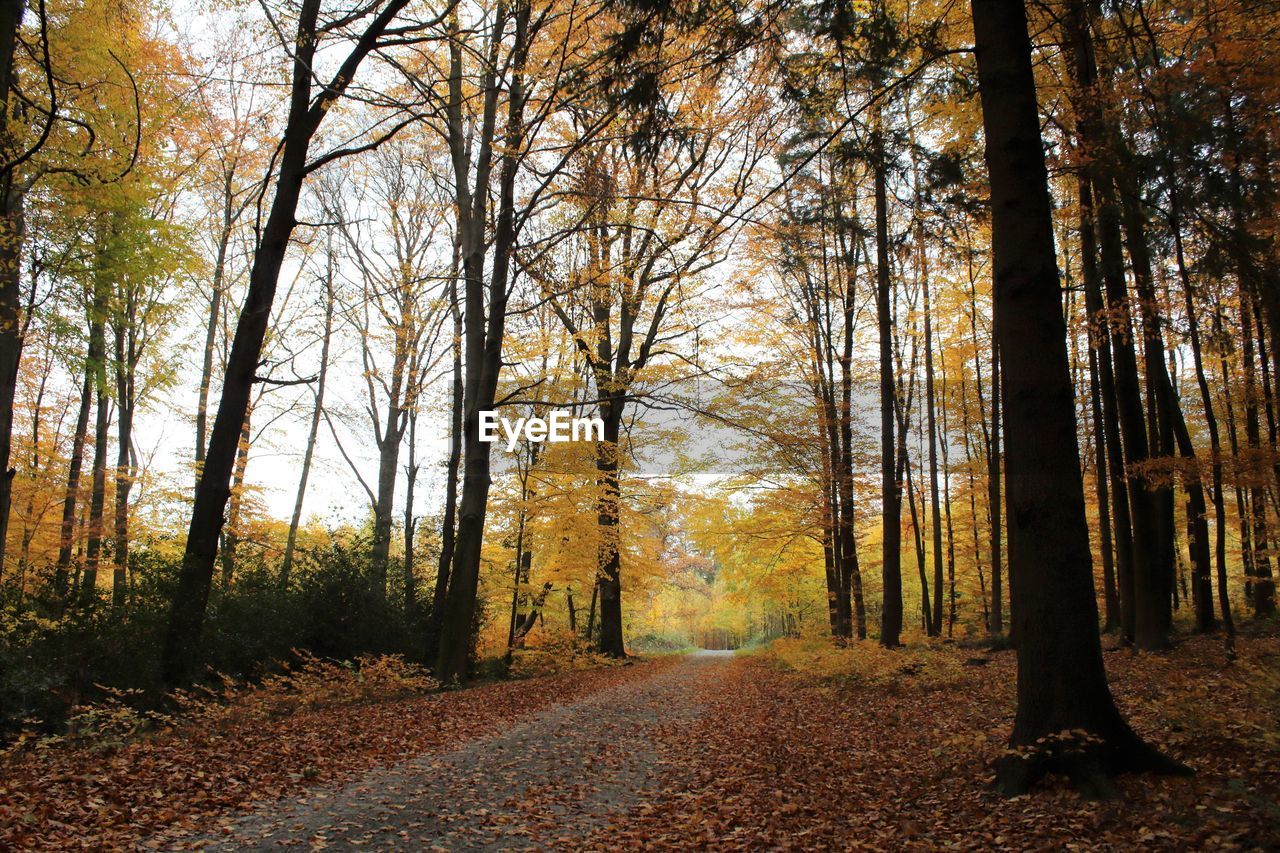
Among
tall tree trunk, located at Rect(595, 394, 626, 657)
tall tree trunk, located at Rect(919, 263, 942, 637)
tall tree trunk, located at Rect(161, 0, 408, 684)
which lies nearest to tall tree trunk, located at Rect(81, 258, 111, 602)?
tall tree trunk, located at Rect(161, 0, 408, 684)

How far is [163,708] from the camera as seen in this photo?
25.1 feet

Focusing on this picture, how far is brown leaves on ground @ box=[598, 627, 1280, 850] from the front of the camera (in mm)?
3730

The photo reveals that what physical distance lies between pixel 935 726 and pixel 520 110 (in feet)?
34.3

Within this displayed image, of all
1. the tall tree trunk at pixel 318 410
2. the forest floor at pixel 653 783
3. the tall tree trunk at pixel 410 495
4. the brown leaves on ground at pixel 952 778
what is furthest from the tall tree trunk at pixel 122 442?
the brown leaves on ground at pixel 952 778

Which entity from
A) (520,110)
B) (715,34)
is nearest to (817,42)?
(715,34)

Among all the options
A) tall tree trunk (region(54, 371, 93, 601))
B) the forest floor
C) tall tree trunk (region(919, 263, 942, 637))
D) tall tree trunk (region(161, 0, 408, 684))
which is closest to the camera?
the forest floor

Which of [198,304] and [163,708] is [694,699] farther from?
[198,304]

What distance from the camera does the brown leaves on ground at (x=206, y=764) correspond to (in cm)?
395

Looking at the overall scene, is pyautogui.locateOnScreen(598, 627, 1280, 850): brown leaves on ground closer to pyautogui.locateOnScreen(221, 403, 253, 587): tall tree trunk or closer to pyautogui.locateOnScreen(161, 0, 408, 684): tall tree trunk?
pyautogui.locateOnScreen(161, 0, 408, 684): tall tree trunk

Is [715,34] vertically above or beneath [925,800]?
above

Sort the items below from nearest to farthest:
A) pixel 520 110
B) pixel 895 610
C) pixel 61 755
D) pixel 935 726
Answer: pixel 61 755 < pixel 935 726 < pixel 520 110 < pixel 895 610

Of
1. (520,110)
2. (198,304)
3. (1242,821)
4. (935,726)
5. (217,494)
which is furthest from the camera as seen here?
(198,304)

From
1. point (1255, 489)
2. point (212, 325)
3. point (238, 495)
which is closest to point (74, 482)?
point (238, 495)

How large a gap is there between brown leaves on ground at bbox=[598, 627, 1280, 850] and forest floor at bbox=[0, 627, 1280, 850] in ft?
0.07
